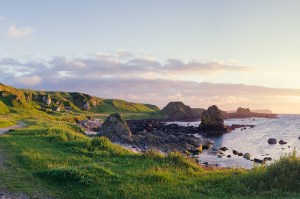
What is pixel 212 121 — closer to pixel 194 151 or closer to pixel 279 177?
pixel 194 151

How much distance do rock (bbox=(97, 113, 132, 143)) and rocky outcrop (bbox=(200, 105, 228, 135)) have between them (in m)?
51.7

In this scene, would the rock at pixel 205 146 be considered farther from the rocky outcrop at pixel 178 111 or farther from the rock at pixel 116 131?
the rocky outcrop at pixel 178 111

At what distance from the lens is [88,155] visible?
2952cm

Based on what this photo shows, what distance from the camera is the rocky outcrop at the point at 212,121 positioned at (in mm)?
105256

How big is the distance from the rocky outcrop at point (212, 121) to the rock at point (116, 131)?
5171cm

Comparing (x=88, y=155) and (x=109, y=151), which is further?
(x=109, y=151)

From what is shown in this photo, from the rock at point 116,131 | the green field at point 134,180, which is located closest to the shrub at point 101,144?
the green field at point 134,180

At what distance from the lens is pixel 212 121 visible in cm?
10681

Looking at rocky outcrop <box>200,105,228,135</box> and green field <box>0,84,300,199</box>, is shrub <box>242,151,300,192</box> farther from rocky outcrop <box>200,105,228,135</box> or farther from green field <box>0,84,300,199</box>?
rocky outcrop <box>200,105,228,135</box>

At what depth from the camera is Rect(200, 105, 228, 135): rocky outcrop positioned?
10526 cm

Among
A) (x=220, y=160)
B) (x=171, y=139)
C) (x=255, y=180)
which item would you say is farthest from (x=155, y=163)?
(x=171, y=139)

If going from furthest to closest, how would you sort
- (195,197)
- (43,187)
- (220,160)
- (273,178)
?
(220,160)
(273,178)
(43,187)
(195,197)

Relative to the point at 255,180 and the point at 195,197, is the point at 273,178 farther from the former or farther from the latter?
the point at 195,197

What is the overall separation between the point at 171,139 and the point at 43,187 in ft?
153
